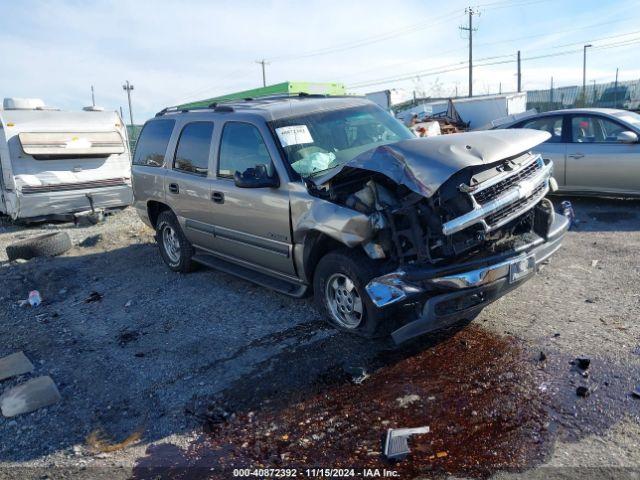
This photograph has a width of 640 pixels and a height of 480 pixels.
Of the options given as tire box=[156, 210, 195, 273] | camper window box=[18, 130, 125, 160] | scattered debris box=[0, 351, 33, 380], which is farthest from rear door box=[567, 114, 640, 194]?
camper window box=[18, 130, 125, 160]

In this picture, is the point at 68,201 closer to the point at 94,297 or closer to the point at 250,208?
the point at 94,297

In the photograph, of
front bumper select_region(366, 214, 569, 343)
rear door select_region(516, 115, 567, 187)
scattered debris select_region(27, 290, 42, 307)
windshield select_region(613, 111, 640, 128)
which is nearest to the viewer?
front bumper select_region(366, 214, 569, 343)

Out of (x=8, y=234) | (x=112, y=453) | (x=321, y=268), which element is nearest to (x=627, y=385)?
(x=321, y=268)

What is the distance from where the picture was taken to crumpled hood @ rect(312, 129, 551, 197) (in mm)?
3549

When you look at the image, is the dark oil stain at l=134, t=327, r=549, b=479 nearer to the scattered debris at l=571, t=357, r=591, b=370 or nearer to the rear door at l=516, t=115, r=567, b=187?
the scattered debris at l=571, t=357, r=591, b=370

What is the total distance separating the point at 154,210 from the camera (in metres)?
7.20

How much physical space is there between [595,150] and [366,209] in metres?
6.04

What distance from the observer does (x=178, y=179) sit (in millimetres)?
6211

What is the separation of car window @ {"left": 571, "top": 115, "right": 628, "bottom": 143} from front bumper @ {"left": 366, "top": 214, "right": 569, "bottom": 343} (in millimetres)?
5672

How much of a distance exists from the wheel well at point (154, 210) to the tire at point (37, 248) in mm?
2049

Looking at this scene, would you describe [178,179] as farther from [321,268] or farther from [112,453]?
[112,453]

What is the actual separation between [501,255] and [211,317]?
9.52 ft

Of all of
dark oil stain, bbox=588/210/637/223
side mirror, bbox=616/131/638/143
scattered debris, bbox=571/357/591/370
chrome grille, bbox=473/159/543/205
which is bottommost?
scattered debris, bbox=571/357/591/370

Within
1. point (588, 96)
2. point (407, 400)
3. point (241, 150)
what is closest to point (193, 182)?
point (241, 150)
